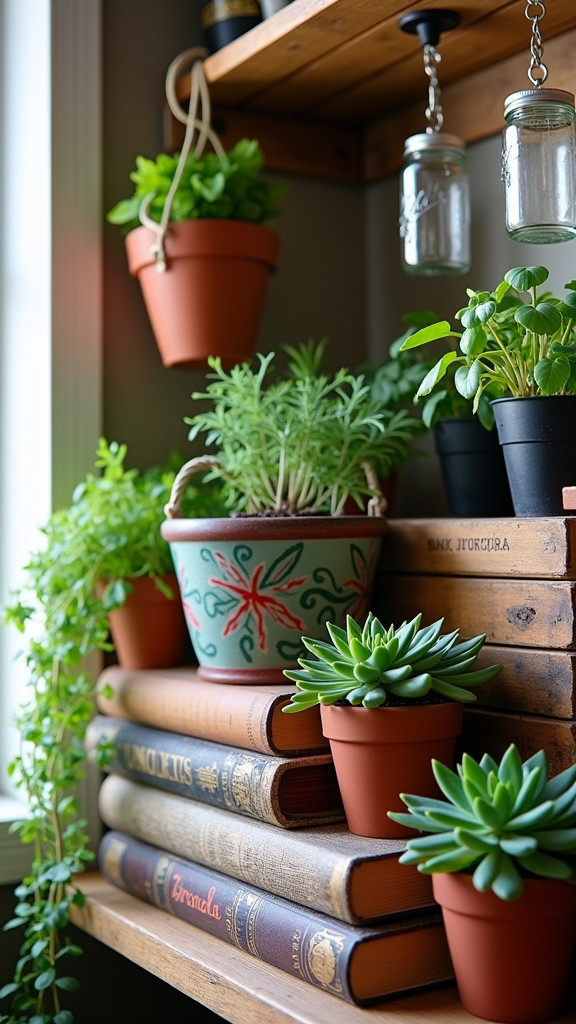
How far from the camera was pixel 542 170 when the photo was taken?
3.85 feet

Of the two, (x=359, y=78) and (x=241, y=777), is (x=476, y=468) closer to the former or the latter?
(x=241, y=777)

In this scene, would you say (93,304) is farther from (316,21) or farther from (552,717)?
(552,717)

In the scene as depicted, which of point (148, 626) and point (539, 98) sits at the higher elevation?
point (539, 98)

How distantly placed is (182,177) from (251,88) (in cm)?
20

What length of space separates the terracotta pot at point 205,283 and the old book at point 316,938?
70 centimetres

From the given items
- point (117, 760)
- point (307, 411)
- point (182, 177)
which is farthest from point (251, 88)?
point (117, 760)

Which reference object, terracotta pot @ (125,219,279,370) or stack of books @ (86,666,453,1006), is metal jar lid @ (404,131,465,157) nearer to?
terracotta pot @ (125,219,279,370)

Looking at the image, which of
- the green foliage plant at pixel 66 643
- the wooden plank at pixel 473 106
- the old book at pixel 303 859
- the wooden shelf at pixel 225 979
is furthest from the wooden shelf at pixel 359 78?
the wooden shelf at pixel 225 979

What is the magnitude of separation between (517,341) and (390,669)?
1.18 ft

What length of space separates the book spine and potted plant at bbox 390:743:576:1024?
0.11m

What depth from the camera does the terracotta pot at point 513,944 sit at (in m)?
0.91

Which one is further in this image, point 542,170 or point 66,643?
point 66,643

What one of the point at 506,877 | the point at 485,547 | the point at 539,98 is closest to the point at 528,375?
the point at 485,547

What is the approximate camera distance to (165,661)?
151 centimetres
